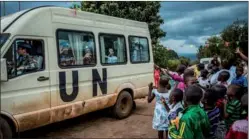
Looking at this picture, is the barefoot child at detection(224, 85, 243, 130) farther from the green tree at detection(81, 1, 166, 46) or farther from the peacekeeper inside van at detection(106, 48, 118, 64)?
the green tree at detection(81, 1, 166, 46)

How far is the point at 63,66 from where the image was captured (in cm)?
585

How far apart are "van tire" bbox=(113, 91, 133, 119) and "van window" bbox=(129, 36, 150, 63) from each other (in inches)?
34.8

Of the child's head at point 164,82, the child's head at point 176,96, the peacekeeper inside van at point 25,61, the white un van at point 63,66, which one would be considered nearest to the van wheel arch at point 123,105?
the white un van at point 63,66

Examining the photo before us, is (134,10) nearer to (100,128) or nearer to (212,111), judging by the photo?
(100,128)

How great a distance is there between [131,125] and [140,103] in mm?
2716

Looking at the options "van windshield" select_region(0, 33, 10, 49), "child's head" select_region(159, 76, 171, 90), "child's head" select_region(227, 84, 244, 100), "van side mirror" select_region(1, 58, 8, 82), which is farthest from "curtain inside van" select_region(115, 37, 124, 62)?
"child's head" select_region(227, 84, 244, 100)

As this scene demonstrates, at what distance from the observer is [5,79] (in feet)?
15.3

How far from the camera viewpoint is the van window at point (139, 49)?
7832 mm

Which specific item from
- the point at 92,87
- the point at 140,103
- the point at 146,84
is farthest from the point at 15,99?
the point at 140,103

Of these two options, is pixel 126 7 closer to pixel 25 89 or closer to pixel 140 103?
pixel 140 103

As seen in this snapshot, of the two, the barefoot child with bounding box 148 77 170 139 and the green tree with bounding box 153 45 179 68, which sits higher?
the green tree with bounding box 153 45 179 68

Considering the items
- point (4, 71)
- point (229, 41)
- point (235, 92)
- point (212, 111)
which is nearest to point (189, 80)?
point (235, 92)

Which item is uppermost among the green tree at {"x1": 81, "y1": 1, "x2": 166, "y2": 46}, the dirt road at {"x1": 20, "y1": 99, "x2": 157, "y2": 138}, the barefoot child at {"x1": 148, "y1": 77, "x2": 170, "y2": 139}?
the green tree at {"x1": 81, "y1": 1, "x2": 166, "y2": 46}

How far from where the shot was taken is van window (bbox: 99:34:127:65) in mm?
6906
